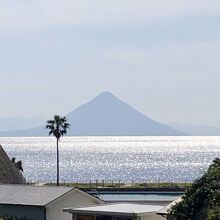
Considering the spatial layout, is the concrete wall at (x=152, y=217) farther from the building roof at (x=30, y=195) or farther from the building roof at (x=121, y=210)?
the building roof at (x=30, y=195)

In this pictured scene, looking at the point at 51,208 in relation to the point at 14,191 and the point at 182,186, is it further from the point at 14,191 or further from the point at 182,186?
the point at 182,186

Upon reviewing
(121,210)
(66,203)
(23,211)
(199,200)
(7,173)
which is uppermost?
(7,173)

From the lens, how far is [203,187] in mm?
34781

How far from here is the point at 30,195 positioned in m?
44.8

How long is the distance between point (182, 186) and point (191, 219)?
4851 cm

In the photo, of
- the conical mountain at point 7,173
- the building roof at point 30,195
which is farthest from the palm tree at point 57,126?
the building roof at point 30,195

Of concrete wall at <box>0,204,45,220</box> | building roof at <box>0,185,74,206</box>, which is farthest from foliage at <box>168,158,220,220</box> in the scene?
building roof at <box>0,185,74,206</box>

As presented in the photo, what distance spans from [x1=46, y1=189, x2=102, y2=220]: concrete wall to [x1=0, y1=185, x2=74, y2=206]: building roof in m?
0.34

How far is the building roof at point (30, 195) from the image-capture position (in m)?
43.6

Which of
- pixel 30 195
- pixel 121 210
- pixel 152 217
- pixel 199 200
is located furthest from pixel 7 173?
pixel 199 200

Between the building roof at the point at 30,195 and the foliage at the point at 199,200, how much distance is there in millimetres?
11145

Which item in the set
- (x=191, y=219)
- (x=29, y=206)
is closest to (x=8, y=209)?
(x=29, y=206)

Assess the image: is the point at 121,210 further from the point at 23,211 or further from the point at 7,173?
the point at 7,173

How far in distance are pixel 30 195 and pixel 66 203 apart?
8.21 ft
